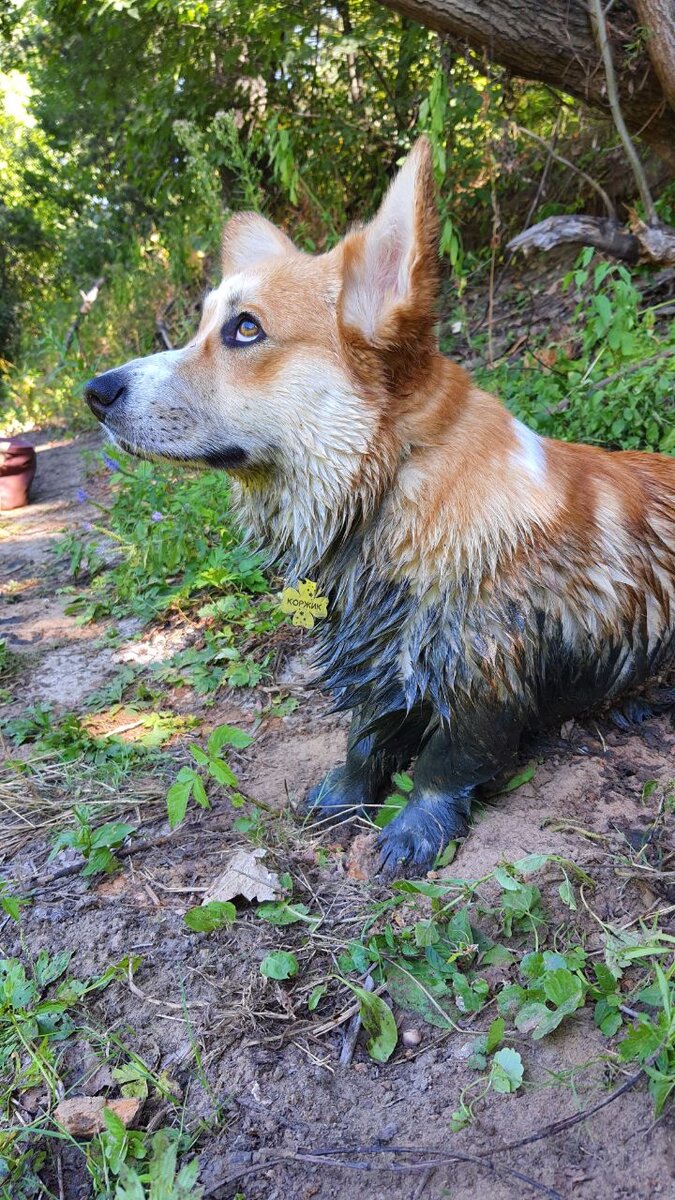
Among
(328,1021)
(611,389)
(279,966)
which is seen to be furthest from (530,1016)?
(611,389)

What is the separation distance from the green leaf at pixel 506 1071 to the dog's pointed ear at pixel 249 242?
95.4 inches

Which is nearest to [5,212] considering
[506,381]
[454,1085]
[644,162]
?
[644,162]

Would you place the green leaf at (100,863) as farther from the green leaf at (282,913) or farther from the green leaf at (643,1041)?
the green leaf at (643,1041)

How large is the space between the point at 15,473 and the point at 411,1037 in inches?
238

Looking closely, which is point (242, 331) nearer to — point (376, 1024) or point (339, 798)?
point (339, 798)

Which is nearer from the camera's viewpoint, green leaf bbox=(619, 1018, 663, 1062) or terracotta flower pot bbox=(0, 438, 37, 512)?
green leaf bbox=(619, 1018, 663, 1062)

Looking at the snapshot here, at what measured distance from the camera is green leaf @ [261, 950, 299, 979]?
1.99m

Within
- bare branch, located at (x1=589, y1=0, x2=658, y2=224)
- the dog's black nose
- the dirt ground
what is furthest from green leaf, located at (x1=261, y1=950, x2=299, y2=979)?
bare branch, located at (x1=589, y1=0, x2=658, y2=224)

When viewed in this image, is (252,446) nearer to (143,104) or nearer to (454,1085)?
(454,1085)

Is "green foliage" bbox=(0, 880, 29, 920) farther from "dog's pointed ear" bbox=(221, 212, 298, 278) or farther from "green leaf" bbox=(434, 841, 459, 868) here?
"dog's pointed ear" bbox=(221, 212, 298, 278)

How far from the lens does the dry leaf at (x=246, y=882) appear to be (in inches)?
88.6

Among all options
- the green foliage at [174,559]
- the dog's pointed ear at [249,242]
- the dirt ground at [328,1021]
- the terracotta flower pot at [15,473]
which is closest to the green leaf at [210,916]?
the dirt ground at [328,1021]

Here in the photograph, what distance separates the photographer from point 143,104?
26.3ft

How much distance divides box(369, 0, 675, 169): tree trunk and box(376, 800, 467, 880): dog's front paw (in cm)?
418
